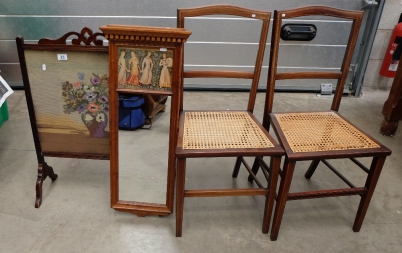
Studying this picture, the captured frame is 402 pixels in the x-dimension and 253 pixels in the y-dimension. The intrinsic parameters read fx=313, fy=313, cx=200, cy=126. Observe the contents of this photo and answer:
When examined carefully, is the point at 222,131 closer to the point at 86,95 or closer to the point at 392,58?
the point at 86,95

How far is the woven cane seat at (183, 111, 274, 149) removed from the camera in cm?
137

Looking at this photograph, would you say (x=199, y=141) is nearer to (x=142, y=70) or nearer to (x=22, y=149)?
(x=142, y=70)

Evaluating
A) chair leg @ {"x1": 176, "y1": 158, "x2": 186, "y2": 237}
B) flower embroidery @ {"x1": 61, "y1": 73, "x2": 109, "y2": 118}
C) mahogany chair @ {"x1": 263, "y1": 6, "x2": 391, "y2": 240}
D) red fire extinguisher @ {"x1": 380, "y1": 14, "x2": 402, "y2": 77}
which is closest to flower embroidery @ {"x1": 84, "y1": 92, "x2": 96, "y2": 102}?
flower embroidery @ {"x1": 61, "y1": 73, "x2": 109, "y2": 118}

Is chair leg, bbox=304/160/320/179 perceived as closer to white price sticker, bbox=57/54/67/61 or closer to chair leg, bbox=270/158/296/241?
chair leg, bbox=270/158/296/241

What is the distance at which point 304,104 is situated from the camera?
3143mm

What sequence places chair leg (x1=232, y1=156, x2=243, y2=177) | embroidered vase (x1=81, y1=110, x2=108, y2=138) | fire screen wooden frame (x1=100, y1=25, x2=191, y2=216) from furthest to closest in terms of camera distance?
chair leg (x1=232, y1=156, x2=243, y2=177)
embroidered vase (x1=81, y1=110, x2=108, y2=138)
fire screen wooden frame (x1=100, y1=25, x2=191, y2=216)

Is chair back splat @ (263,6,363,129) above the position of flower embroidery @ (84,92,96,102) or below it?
above

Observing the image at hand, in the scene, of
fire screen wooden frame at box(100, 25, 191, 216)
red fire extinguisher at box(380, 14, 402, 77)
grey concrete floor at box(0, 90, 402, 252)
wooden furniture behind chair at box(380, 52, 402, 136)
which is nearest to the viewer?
fire screen wooden frame at box(100, 25, 191, 216)

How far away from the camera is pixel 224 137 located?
4.69ft

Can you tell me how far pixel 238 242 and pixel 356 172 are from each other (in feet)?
3.49

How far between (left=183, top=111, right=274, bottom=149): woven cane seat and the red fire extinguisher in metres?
2.37

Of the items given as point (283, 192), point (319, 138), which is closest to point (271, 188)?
point (283, 192)

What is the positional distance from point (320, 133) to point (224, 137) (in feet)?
1.55

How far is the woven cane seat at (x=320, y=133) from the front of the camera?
1405 mm
